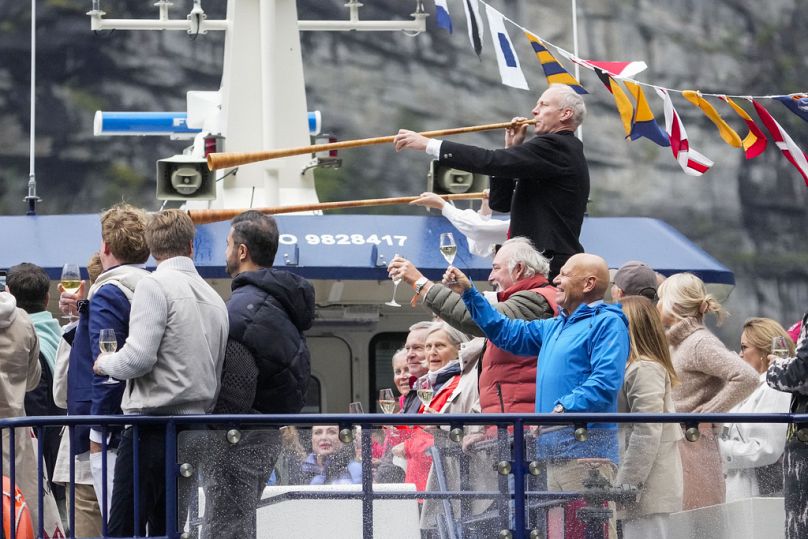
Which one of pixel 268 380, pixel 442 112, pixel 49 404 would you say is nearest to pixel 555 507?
pixel 268 380

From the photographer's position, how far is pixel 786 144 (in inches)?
375

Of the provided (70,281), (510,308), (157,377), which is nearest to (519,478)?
(510,308)

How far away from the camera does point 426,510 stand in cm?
604

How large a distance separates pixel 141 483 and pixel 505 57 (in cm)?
505

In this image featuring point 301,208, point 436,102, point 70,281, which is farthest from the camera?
point 436,102

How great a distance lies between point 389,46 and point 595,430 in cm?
3068

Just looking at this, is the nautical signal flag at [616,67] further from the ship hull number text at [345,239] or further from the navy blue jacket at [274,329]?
the navy blue jacket at [274,329]

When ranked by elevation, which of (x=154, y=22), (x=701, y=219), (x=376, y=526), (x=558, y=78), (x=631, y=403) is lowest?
(x=376, y=526)

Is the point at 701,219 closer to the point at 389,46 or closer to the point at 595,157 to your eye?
the point at 595,157

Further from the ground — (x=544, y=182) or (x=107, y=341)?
(x=544, y=182)

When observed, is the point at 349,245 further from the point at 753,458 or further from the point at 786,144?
the point at 753,458

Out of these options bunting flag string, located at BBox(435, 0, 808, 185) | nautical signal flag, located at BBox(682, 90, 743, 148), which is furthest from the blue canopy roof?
nautical signal flag, located at BBox(682, 90, 743, 148)

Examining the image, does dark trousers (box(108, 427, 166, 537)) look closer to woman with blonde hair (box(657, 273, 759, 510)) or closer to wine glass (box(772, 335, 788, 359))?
woman with blonde hair (box(657, 273, 759, 510))

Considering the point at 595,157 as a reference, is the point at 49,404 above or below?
below
